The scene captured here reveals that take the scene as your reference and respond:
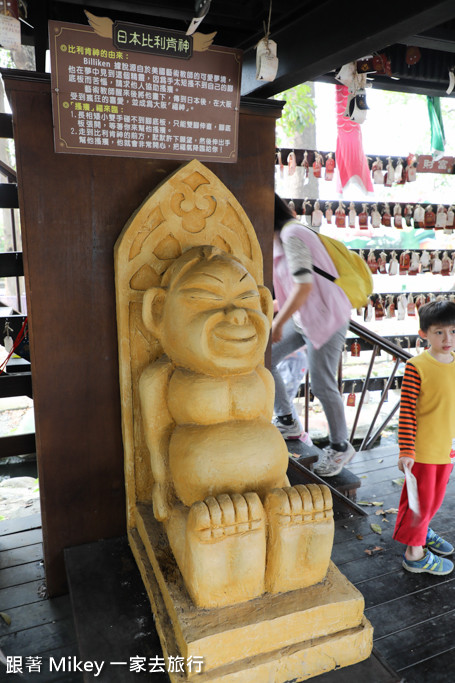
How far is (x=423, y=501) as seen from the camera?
92.1 inches

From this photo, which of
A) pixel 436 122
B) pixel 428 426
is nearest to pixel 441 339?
pixel 428 426

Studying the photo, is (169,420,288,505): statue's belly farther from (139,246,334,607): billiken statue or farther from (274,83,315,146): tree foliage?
(274,83,315,146): tree foliage

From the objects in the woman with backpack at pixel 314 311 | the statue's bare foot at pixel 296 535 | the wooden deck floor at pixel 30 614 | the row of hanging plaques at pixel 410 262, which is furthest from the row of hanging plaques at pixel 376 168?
the wooden deck floor at pixel 30 614

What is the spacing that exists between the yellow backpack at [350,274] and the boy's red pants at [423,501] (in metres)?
1.02

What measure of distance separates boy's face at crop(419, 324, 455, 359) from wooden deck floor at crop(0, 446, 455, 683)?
3.44ft

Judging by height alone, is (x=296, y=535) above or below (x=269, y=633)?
above

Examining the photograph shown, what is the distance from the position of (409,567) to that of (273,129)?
223 centimetres

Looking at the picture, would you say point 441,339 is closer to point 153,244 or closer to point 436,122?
point 153,244

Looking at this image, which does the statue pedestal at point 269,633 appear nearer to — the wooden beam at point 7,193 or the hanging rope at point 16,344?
the hanging rope at point 16,344

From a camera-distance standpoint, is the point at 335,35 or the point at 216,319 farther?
the point at 335,35

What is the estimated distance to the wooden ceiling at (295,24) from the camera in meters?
1.74

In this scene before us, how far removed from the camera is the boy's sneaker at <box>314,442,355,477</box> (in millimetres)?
3084

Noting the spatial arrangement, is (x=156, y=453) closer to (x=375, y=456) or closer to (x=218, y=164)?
(x=218, y=164)

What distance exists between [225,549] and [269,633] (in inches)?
12.2
